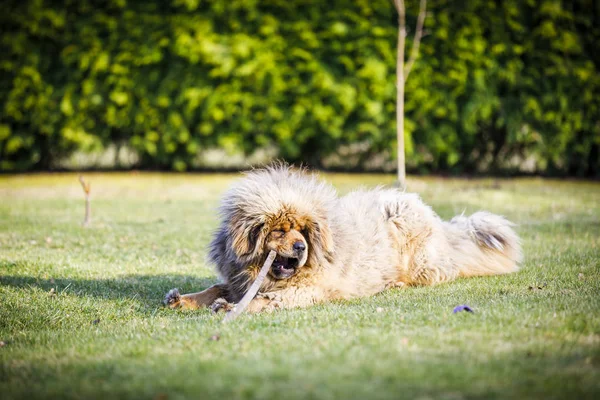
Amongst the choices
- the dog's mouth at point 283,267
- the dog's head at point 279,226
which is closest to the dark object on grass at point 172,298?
the dog's head at point 279,226

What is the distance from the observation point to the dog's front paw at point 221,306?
5.20 meters

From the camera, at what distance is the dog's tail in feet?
21.9

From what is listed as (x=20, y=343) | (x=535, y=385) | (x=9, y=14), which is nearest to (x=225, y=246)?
(x=20, y=343)

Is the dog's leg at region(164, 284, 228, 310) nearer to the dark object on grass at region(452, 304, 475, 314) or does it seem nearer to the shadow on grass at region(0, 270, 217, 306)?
the shadow on grass at region(0, 270, 217, 306)

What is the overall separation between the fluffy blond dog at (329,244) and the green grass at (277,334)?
252 millimetres

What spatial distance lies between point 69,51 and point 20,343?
1409 centimetres

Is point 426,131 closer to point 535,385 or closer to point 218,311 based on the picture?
point 218,311

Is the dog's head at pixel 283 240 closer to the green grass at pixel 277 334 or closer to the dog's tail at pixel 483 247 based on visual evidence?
the green grass at pixel 277 334

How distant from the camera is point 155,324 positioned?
484 cm

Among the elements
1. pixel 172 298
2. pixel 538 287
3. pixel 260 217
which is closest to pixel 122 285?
pixel 172 298

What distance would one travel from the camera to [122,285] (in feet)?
21.0

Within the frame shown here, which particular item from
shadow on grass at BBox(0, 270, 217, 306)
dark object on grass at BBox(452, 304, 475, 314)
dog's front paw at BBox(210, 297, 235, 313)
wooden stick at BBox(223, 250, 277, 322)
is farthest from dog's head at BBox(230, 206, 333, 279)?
dark object on grass at BBox(452, 304, 475, 314)

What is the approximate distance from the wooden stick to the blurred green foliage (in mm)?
10875

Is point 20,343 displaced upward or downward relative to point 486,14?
downward
